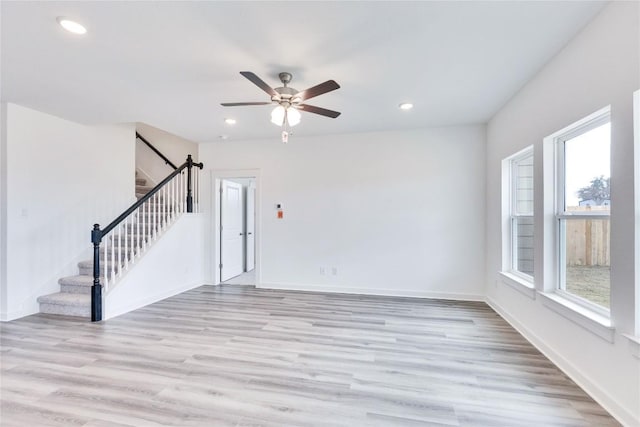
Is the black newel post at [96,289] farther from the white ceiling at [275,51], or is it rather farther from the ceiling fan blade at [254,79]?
the ceiling fan blade at [254,79]

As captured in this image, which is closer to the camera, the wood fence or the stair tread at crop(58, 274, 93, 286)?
the wood fence

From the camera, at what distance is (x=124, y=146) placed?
5.49m

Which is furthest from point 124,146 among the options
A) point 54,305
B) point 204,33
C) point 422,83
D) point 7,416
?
point 422,83

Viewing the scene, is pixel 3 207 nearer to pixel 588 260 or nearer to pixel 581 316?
pixel 581 316

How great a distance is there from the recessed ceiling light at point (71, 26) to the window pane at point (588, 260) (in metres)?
4.08

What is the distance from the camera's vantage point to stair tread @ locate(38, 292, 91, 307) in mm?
3998

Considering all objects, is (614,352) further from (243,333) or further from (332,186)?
(332,186)

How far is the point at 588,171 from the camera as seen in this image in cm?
247

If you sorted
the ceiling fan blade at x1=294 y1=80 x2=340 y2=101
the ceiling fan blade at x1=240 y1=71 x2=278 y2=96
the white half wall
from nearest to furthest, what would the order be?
the ceiling fan blade at x1=240 y1=71 x2=278 y2=96, the ceiling fan blade at x1=294 y1=80 x2=340 y2=101, the white half wall

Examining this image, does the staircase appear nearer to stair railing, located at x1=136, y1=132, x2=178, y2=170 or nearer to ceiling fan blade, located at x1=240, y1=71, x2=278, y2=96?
stair railing, located at x1=136, y1=132, x2=178, y2=170

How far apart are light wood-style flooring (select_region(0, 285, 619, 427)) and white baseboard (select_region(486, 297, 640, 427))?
68mm

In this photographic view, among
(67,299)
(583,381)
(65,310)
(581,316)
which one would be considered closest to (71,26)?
(67,299)

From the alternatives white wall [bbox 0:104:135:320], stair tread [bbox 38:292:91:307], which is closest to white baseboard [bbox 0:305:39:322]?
white wall [bbox 0:104:135:320]

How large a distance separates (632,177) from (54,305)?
603cm
